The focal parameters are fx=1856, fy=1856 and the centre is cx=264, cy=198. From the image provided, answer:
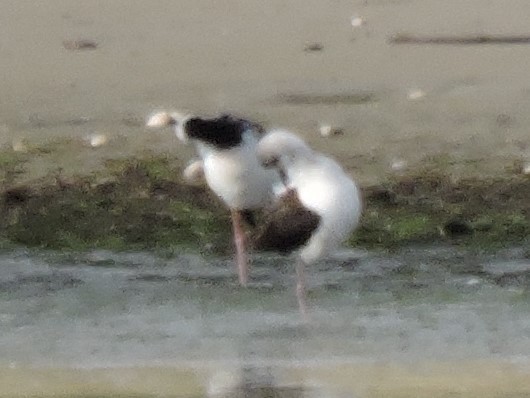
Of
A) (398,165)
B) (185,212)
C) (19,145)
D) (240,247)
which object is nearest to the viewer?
(240,247)

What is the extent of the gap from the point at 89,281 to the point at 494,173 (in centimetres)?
225

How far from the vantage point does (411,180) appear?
888cm

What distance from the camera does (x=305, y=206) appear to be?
7781 mm

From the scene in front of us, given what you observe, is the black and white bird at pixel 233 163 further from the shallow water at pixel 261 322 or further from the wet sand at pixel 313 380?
the wet sand at pixel 313 380

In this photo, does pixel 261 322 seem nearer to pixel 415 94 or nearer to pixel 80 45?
pixel 415 94

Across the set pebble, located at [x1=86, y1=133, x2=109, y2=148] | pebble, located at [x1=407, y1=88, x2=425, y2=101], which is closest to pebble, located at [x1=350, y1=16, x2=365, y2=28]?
pebble, located at [x1=407, y1=88, x2=425, y2=101]

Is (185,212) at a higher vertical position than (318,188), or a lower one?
lower

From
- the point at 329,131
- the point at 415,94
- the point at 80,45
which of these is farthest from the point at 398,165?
the point at 80,45

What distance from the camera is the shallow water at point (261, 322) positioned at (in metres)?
6.39

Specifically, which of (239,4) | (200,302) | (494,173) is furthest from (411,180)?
(239,4)

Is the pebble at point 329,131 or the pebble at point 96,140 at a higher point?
the pebble at point 96,140

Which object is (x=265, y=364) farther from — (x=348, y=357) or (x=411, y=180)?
(x=411, y=180)

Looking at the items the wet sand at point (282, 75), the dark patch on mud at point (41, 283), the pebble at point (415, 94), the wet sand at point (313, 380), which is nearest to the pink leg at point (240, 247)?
the dark patch on mud at point (41, 283)

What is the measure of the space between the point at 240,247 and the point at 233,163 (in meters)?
0.48
